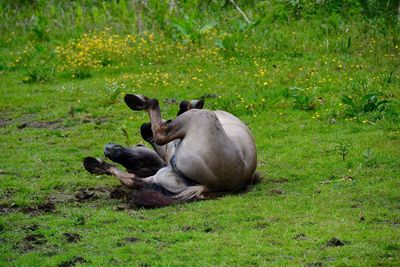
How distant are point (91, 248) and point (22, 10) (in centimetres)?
1545

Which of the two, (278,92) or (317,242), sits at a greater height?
(317,242)

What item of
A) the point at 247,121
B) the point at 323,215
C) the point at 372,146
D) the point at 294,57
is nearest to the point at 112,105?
the point at 247,121

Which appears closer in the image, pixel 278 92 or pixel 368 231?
pixel 368 231

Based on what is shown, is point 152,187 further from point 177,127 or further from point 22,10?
point 22,10

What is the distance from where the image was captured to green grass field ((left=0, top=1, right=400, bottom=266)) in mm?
6945

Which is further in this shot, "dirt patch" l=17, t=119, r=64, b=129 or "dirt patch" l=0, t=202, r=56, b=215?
"dirt patch" l=17, t=119, r=64, b=129

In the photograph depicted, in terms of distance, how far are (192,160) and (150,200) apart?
58 cm

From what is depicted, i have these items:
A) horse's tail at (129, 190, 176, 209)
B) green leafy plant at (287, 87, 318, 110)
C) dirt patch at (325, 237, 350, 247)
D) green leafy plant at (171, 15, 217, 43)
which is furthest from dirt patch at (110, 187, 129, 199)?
green leafy plant at (171, 15, 217, 43)

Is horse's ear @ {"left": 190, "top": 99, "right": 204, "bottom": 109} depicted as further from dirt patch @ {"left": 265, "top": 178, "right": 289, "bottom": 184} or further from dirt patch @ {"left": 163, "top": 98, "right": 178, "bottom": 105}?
dirt patch @ {"left": 163, "top": 98, "right": 178, "bottom": 105}

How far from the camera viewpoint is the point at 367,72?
559 inches

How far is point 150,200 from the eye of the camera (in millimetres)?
8312

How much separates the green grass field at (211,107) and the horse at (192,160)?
0.67 ft

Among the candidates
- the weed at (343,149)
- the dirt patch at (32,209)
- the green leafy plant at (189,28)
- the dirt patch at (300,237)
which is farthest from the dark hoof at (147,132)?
the green leafy plant at (189,28)

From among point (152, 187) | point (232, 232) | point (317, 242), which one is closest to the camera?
point (317, 242)
